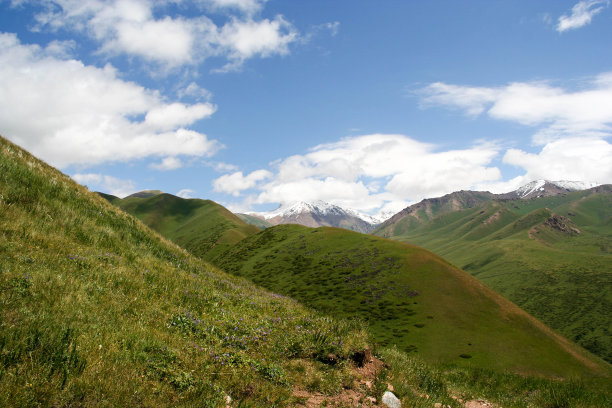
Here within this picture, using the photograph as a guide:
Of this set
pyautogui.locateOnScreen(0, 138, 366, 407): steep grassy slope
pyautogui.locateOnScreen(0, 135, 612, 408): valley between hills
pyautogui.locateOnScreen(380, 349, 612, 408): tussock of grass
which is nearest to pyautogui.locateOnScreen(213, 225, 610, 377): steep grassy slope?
pyautogui.locateOnScreen(380, 349, 612, 408): tussock of grass

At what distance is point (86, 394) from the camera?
5.42 metres

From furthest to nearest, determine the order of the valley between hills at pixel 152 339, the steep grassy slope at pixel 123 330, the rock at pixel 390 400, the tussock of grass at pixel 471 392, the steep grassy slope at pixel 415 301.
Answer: the steep grassy slope at pixel 415 301 < the tussock of grass at pixel 471 392 < the rock at pixel 390 400 < the valley between hills at pixel 152 339 < the steep grassy slope at pixel 123 330

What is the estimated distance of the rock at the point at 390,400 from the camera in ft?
28.9

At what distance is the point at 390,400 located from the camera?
8.93 m

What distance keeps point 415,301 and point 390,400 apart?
283 ft

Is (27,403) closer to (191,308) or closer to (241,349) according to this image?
(241,349)

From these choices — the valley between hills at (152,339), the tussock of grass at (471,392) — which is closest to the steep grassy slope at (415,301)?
the tussock of grass at (471,392)

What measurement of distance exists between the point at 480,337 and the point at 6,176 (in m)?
83.0

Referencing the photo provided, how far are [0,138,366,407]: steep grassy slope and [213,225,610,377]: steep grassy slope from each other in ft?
151

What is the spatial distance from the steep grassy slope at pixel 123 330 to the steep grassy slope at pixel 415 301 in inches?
1812

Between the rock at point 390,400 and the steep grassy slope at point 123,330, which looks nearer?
the steep grassy slope at point 123,330

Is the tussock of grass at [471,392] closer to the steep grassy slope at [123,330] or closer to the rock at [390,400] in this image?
the rock at [390,400]

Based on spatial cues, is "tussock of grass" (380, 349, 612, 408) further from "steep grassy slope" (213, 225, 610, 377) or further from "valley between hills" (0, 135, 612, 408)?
"steep grassy slope" (213, 225, 610, 377)

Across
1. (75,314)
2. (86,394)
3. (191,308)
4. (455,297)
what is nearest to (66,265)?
(75,314)
